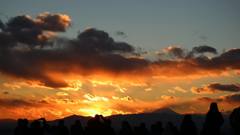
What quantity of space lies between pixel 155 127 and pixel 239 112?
5458cm

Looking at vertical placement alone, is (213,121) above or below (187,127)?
below

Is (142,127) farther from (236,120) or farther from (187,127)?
(236,120)

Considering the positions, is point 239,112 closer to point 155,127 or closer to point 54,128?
point 155,127

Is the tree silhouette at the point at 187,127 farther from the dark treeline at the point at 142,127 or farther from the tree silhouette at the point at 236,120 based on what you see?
the tree silhouette at the point at 236,120

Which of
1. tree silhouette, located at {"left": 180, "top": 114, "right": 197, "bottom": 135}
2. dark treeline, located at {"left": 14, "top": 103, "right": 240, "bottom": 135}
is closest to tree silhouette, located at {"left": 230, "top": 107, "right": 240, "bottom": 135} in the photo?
dark treeline, located at {"left": 14, "top": 103, "right": 240, "bottom": 135}

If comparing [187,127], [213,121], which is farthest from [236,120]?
[187,127]

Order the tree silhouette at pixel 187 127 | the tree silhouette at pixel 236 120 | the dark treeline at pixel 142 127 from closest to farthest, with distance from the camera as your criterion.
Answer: the tree silhouette at pixel 236 120, the dark treeline at pixel 142 127, the tree silhouette at pixel 187 127

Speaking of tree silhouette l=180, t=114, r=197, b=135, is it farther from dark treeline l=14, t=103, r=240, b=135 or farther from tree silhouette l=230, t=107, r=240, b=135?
tree silhouette l=230, t=107, r=240, b=135

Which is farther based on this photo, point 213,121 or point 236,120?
point 213,121

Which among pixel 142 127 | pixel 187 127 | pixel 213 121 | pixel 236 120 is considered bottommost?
pixel 236 120

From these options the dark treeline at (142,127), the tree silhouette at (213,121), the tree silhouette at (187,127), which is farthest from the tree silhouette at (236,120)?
the tree silhouette at (187,127)

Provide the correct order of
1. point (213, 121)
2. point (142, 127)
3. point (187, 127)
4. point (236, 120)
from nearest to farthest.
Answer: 1. point (236, 120)
2. point (213, 121)
3. point (187, 127)
4. point (142, 127)

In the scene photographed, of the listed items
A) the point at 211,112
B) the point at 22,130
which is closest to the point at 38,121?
the point at 22,130

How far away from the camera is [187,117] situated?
83500mm
